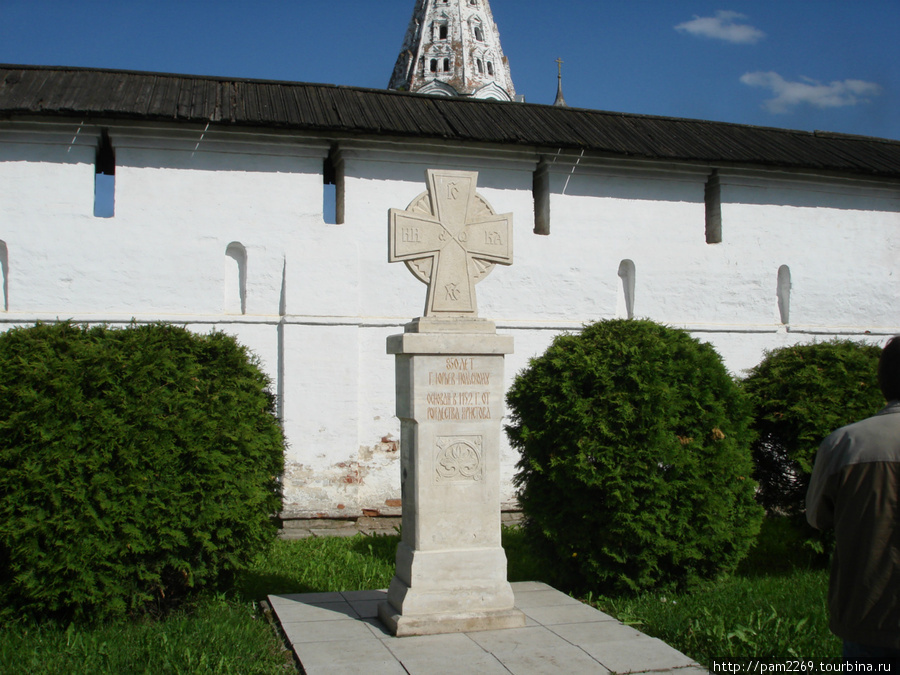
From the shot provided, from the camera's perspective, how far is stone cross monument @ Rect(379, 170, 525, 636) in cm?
518

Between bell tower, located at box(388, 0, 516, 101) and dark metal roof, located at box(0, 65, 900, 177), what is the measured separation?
1095 inches

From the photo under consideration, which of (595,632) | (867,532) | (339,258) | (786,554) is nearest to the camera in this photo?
(867,532)

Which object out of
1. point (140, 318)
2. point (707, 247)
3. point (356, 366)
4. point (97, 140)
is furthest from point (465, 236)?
point (707, 247)

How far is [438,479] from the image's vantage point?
5.25 meters

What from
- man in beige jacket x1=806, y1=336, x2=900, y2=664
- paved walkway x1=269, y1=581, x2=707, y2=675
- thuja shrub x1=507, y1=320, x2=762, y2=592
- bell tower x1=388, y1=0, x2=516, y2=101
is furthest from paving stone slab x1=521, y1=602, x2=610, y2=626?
bell tower x1=388, y1=0, x2=516, y2=101

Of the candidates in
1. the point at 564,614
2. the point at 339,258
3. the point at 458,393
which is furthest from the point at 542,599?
the point at 339,258

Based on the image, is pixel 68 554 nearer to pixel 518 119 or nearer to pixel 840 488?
pixel 840 488

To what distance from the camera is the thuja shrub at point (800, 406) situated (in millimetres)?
7320

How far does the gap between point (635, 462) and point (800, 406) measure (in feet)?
7.24

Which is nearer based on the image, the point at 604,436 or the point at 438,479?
the point at 438,479

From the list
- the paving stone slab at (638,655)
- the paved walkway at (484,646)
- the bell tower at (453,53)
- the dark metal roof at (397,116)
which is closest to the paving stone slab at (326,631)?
the paved walkway at (484,646)

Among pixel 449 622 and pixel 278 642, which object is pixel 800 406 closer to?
pixel 449 622

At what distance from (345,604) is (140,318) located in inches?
206

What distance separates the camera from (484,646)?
4840 millimetres
